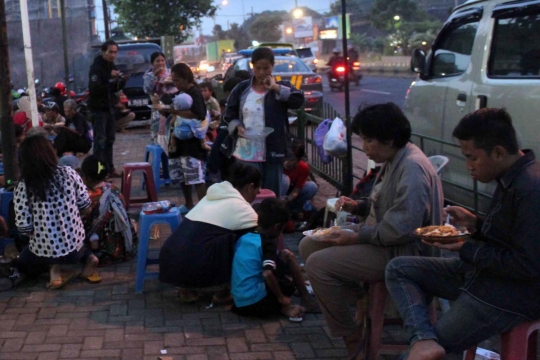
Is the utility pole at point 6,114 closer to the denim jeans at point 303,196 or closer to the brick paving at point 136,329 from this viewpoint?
the brick paving at point 136,329

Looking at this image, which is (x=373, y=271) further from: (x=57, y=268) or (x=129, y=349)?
(x=57, y=268)

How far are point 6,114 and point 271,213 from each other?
311 cm

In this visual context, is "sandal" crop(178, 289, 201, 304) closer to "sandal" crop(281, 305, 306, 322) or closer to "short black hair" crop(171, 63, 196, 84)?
"sandal" crop(281, 305, 306, 322)

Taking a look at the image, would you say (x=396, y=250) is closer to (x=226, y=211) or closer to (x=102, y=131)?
(x=226, y=211)

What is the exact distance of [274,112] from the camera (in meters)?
5.78

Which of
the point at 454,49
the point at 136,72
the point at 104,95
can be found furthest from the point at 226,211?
the point at 136,72

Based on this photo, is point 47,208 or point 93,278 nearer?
point 47,208

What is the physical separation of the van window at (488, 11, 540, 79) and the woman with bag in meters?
2.03

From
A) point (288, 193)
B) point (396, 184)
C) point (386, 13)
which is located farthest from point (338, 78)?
point (386, 13)

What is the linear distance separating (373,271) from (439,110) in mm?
3111

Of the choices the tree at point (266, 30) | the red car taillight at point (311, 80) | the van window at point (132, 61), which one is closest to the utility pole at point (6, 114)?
the red car taillight at point (311, 80)

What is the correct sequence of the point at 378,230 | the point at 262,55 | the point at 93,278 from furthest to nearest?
the point at 262,55, the point at 93,278, the point at 378,230

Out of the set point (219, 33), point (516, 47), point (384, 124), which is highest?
point (219, 33)

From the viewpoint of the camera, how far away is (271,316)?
4711 millimetres
